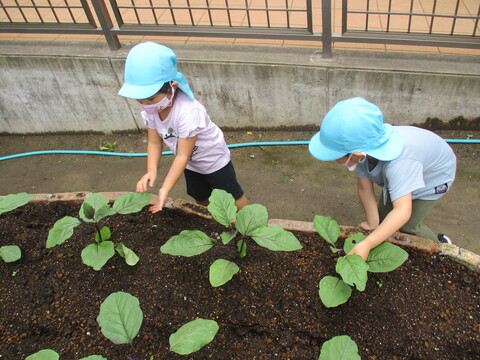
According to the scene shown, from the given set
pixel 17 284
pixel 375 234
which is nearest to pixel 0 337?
pixel 17 284

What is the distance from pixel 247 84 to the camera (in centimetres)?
302

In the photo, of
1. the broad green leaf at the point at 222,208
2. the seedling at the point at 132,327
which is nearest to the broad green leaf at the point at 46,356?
the seedling at the point at 132,327

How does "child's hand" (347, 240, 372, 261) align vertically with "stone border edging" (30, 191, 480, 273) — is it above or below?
above

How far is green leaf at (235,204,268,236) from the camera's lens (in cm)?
146

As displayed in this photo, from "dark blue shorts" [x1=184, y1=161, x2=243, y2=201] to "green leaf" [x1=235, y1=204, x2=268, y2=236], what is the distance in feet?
2.36

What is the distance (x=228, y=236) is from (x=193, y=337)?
397mm

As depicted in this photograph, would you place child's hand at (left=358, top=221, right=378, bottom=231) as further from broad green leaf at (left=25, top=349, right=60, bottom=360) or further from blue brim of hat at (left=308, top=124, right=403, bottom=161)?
broad green leaf at (left=25, top=349, right=60, bottom=360)

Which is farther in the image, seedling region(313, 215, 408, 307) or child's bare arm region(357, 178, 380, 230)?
child's bare arm region(357, 178, 380, 230)

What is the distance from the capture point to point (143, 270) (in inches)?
64.7

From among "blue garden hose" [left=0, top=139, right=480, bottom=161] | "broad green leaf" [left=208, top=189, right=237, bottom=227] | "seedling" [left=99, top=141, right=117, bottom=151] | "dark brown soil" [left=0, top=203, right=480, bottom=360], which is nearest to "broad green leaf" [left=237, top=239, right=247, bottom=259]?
"dark brown soil" [left=0, top=203, right=480, bottom=360]

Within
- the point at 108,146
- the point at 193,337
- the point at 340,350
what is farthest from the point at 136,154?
the point at 340,350

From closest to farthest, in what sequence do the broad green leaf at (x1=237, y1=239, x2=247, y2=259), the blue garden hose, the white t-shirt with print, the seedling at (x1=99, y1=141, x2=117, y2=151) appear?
1. the broad green leaf at (x1=237, y1=239, x2=247, y2=259)
2. the white t-shirt with print
3. the blue garden hose
4. the seedling at (x1=99, y1=141, x2=117, y2=151)

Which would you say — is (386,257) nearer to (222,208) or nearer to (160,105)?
(222,208)

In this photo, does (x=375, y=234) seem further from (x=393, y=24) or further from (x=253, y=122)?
(x=393, y=24)
